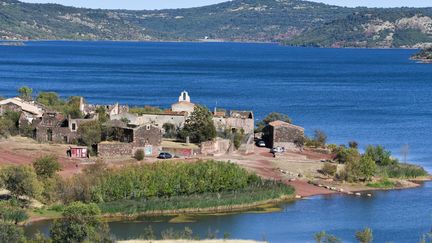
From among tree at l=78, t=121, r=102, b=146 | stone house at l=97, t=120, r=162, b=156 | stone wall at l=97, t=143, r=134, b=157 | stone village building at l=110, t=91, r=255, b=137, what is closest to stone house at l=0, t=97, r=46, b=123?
stone village building at l=110, t=91, r=255, b=137

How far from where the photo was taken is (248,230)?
1857 inches

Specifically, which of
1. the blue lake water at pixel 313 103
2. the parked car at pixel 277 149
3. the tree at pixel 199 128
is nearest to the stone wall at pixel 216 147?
the tree at pixel 199 128

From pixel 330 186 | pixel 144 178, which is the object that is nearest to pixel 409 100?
pixel 330 186

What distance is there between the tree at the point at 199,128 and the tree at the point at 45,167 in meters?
15.2

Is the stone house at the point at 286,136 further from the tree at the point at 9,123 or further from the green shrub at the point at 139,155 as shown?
the tree at the point at 9,123

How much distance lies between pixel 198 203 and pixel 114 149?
12.6 m

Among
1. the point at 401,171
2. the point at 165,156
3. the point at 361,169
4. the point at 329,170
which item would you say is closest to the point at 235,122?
the point at 165,156

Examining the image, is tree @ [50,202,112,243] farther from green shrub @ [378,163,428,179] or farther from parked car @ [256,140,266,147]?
parked car @ [256,140,266,147]

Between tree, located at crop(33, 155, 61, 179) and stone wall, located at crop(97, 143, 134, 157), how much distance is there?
800 centimetres

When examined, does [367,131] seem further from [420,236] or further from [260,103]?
[420,236]

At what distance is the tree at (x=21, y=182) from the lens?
1971 inches

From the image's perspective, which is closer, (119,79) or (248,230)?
(248,230)

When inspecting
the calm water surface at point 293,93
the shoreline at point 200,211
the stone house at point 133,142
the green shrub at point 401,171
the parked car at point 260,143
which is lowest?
the calm water surface at point 293,93

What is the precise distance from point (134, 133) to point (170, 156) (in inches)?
113
